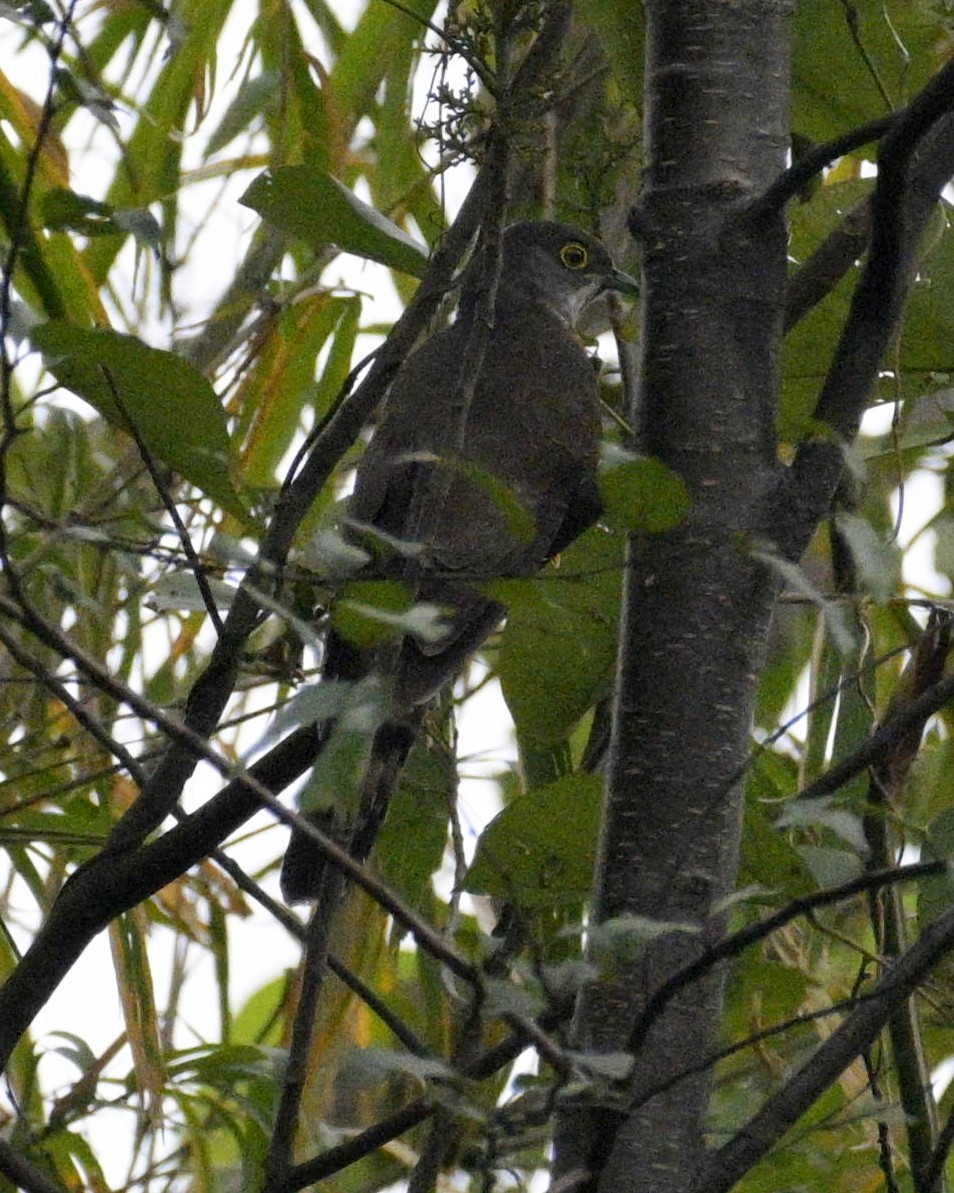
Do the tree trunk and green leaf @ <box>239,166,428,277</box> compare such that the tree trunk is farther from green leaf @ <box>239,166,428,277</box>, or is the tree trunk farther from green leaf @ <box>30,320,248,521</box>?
green leaf @ <box>30,320,248,521</box>

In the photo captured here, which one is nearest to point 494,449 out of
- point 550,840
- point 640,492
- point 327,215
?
point 327,215

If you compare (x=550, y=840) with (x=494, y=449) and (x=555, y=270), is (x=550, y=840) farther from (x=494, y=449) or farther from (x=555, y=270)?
(x=555, y=270)

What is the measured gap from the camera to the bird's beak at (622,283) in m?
4.08

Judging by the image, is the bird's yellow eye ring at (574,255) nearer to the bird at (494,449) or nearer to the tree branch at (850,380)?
the bird at (494,449)

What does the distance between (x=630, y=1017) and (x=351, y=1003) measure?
1405 mm

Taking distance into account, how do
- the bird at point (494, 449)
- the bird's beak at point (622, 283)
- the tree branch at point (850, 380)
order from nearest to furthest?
the tree branch at point (850, 380) → the bird at point (494, 449) → the bird's beak at point (622, 283)

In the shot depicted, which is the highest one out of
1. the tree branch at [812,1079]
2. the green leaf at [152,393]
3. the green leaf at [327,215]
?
the green leaf at [327,215]

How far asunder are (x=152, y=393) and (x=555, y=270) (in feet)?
8.91

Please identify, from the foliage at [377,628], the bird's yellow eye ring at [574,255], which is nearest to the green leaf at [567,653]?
the foliage at [377,628]

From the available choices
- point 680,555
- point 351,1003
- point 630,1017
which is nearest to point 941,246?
point 680,555

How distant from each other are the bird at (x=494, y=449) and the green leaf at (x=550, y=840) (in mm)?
378

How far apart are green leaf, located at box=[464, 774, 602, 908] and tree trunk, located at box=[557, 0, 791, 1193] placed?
0.11 metres

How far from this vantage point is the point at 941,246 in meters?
2.49

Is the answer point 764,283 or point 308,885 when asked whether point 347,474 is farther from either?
point 764,283
